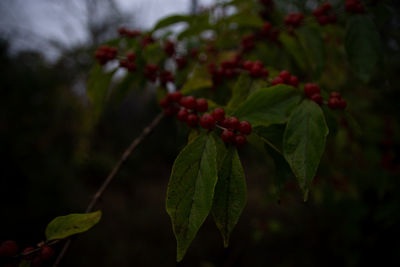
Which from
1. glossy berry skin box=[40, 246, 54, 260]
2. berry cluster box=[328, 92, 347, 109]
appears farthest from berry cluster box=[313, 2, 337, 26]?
glossy berry skin box=[40, 246, 54, 260]

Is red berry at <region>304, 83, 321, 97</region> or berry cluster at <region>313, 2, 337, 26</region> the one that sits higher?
berry cluster at <region>313, 2, 337, 26</region>

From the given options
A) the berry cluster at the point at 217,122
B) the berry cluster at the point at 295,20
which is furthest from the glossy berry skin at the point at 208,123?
the berry cluster at the point at 295,20

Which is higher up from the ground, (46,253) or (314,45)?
(314,45)

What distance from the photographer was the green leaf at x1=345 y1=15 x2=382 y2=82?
0.93 m

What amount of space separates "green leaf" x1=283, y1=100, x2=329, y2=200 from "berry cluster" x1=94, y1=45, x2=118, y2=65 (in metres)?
0.91

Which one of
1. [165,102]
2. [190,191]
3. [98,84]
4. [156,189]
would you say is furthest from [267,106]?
[156,189]

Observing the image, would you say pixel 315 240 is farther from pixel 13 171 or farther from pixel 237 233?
pixel 13 171

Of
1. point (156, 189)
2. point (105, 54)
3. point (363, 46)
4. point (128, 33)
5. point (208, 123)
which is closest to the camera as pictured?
point (208, 123)

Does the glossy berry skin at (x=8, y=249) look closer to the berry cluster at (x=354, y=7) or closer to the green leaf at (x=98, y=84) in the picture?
the green leaf at (x=98, y=84)

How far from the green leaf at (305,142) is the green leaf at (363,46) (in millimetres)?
466

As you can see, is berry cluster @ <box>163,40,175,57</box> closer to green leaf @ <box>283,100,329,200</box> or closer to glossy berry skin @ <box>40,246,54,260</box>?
green leaf @ <box>283,100,329,200</box>

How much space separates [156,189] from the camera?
857 centimetres

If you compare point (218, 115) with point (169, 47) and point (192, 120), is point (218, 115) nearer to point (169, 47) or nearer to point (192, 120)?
point (192, 120)

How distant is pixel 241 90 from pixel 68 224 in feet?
2.50
